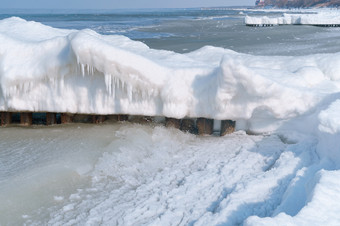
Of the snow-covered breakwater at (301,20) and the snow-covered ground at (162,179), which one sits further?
the snow-covered breakwater at (301,20)

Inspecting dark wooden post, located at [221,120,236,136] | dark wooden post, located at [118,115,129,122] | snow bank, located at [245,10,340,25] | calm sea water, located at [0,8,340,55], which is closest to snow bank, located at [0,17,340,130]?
dark wooden post, located at [221,120,236,136]

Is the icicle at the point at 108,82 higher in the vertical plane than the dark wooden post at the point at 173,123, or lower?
higher

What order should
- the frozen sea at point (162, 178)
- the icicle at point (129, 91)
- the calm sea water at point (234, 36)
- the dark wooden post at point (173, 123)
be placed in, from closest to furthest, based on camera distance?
the frozen sea at point (162, 178) < the icicle at point (129, 91) < the dark wooden post at point (173, 123) < the calm sea water at point (234, 36)

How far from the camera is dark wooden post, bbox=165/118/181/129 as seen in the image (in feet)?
20.6

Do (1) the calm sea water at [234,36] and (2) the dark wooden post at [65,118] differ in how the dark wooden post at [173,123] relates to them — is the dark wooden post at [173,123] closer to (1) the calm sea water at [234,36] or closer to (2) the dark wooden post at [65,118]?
(2) the dark wooden post at [65,118]

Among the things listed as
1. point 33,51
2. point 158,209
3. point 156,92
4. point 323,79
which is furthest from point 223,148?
point 33,51

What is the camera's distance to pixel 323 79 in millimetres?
6535

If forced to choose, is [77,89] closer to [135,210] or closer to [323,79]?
[135,210]

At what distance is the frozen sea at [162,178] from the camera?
352 centimetres

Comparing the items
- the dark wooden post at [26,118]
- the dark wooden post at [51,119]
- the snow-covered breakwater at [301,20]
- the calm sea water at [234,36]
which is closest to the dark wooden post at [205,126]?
the dark wooden post at [51,119]

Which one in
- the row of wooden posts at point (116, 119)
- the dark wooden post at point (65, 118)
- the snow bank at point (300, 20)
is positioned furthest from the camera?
the snow bank at point (300, 20)

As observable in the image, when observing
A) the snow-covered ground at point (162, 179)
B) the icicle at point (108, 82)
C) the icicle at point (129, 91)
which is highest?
the icicle at point (108, 82)

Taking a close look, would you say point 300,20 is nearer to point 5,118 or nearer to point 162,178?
point 5,118

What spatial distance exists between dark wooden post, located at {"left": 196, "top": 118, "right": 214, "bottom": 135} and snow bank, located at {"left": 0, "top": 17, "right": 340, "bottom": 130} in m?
0.23
